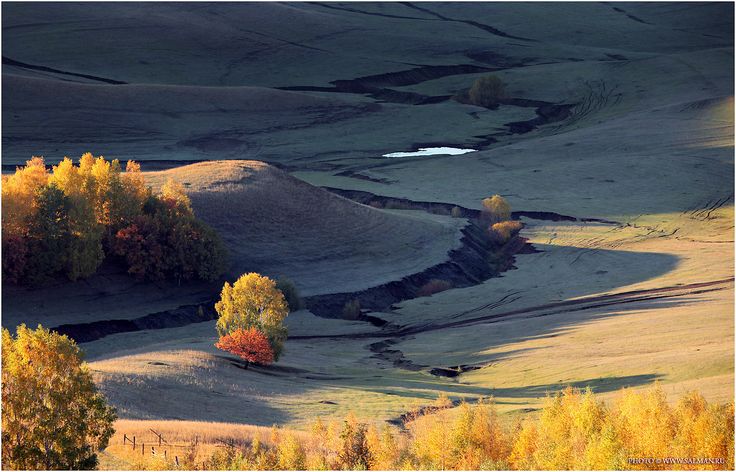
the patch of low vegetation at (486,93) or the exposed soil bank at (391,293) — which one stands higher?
the patch of low vegetation at (486,93)

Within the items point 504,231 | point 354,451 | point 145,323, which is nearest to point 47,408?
point 354,451

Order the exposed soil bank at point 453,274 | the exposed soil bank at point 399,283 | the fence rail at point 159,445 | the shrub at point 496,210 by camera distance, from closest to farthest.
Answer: the fence rail at point 159,445 → the exposed soil bank at point 399,283 → the exposed soil bank at point 453,274 → the shrub at point 496,210

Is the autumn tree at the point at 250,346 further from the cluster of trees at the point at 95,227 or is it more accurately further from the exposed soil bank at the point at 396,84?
the exposed soil bank at the point at 396,84

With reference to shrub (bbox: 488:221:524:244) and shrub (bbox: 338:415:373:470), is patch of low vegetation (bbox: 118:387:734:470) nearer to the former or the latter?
shrub (bbox: 338:415:373:470)

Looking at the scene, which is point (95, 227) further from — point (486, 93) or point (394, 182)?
point (486, 93)

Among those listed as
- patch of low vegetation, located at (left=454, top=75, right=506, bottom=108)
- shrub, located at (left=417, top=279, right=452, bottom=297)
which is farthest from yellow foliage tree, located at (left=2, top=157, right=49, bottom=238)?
patch of low vegetation, located at (left=454, top=75, right=506, bottom=108)

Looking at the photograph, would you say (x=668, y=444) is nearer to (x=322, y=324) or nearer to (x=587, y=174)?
(x=322, y=324)

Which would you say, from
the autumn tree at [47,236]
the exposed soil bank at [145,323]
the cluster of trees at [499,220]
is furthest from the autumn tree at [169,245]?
the cluster of trees at [499,220]
